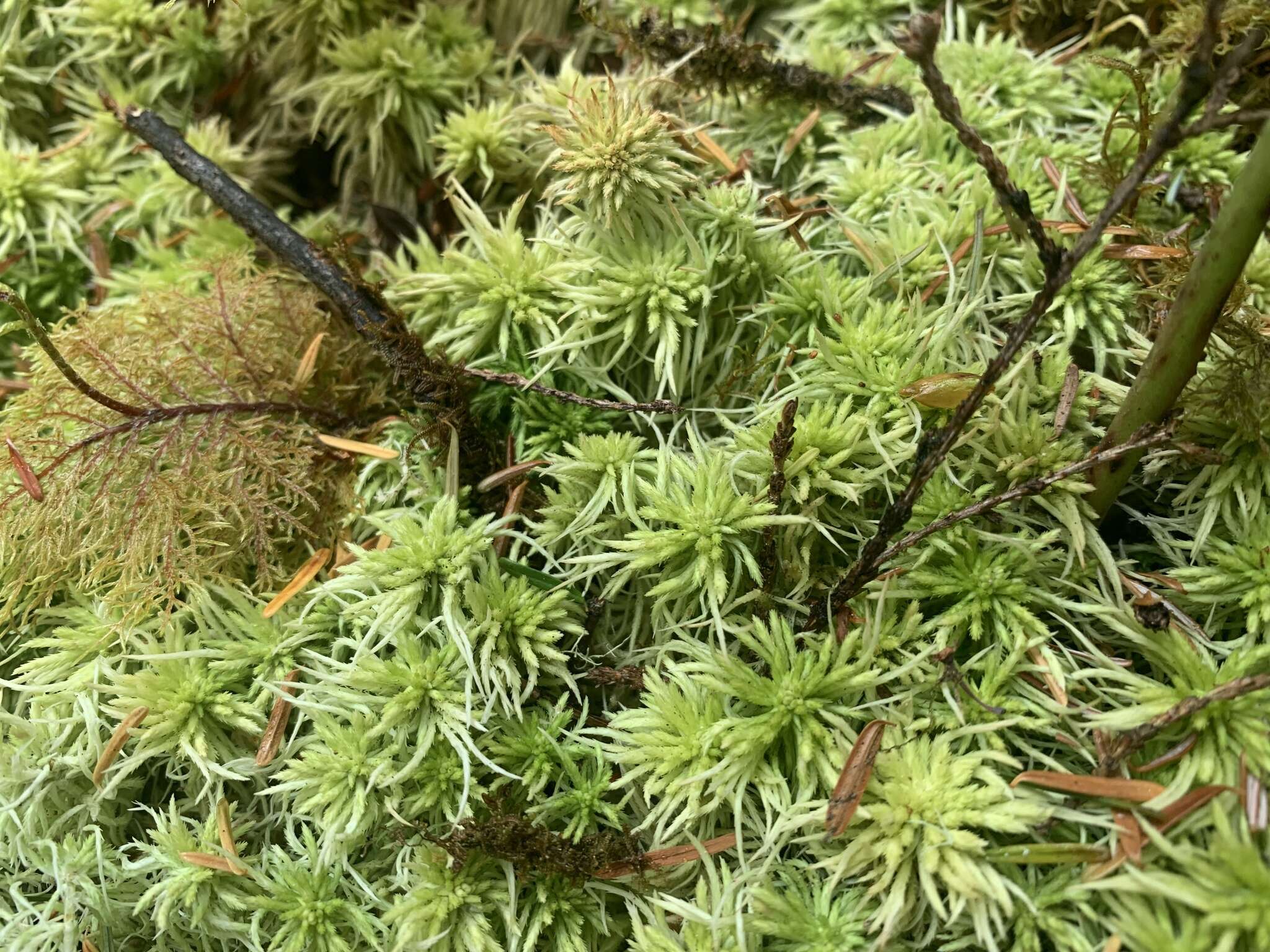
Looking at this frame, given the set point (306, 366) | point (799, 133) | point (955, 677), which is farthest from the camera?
point (799, 133)

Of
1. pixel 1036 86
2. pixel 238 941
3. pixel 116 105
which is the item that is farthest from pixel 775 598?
pixel 116 105

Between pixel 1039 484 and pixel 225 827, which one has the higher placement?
pixel 1039 484

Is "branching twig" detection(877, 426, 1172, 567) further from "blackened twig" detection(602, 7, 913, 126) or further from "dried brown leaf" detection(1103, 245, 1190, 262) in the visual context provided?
"blackened twig" detection(602, 7, 913, 126)

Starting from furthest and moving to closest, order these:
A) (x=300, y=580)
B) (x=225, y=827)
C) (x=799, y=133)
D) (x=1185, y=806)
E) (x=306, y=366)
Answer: (x=799, y=133), (x=306, y=366), (x=300, y=580), (x=225, y=827), (x=1185, y=806)

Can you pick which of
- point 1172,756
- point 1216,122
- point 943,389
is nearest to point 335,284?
point 943,389

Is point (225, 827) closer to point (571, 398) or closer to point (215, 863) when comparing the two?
point (215, 863)

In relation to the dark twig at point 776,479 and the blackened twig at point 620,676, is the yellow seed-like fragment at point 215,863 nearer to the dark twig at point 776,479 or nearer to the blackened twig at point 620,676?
the blackened twig at point 620,676

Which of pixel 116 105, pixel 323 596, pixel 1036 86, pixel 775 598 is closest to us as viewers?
pixel 775 598

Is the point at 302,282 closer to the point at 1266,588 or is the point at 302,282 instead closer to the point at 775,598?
the point at 775,598
